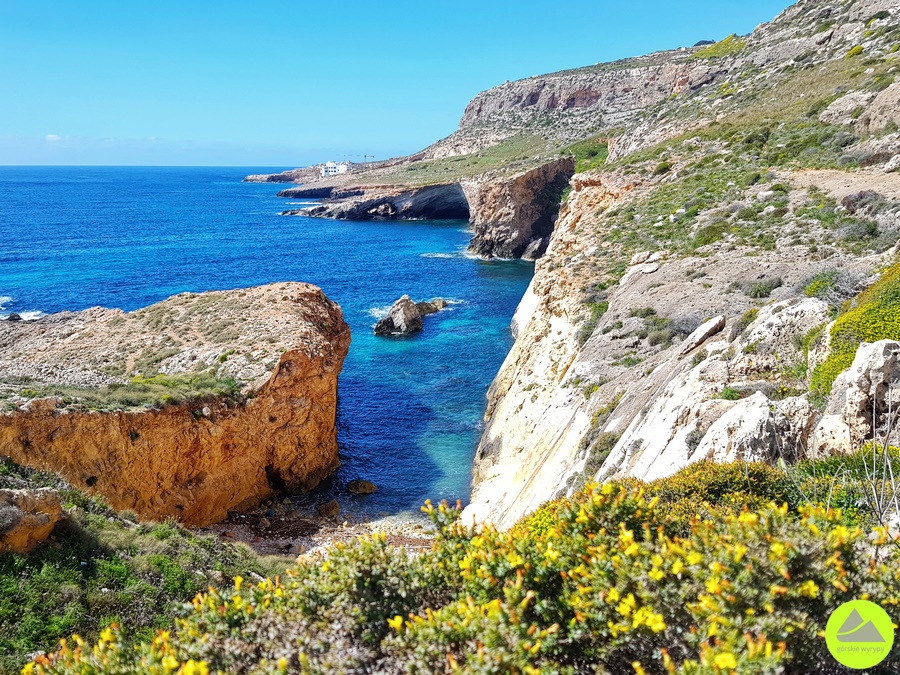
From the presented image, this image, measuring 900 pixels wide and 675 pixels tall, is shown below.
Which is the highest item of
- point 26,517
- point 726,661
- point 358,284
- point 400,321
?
point 726,661

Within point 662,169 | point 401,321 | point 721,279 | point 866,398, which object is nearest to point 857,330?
point 866,398

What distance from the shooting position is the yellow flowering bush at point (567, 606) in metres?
4.34

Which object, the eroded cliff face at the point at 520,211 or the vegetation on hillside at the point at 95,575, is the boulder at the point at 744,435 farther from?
the eroded cliff face at the point at 520,211

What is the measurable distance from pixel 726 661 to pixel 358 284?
5895 centimetres

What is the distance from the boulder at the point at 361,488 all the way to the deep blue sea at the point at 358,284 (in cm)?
38

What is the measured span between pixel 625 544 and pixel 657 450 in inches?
269

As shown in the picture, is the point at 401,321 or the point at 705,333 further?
the point at 401,321

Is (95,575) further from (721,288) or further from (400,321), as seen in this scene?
(400,321)

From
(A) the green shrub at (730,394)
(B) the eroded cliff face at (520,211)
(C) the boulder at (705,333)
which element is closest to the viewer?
(A) the green shrub at (730,394)

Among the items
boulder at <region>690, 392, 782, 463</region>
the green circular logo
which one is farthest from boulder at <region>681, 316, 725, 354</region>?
the green circular logo

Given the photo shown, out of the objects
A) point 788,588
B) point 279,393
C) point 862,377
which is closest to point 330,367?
point 279,393

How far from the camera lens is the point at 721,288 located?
2098cm

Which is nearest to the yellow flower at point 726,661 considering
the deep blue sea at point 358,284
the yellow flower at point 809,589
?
the yellow flower at point 809,589

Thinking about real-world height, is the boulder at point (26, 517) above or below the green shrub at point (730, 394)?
below
